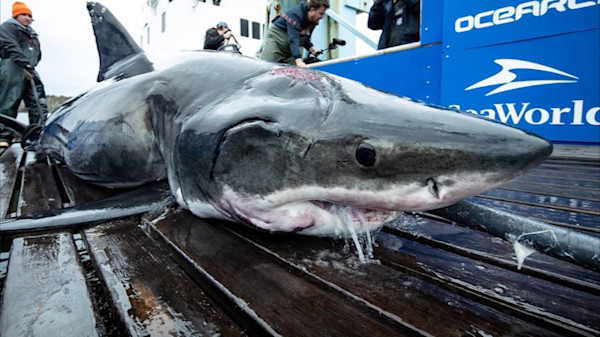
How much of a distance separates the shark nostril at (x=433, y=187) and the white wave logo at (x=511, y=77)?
9.85 ft

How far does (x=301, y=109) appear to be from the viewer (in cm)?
95

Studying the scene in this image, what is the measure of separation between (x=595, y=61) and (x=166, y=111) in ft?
10.6

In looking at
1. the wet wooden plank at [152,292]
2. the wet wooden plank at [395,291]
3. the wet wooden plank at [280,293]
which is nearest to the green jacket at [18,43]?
the wet wooden plank at [152,292]

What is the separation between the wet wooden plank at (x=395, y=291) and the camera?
65 centimetres

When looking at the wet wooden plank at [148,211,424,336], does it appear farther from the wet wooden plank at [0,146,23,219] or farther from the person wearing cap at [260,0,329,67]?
the person wearing cap at [260,0,329,67]

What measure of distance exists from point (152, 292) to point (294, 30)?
401cm

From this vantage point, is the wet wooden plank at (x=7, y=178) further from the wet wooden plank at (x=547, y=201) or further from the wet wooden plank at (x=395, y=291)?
the wet wooden plank at (x=547, y=201)

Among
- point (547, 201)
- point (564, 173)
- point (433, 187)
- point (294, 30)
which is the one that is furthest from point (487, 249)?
point (294, 30)

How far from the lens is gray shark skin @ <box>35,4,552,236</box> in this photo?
0.74 m

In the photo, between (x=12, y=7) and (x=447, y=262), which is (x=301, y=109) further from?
(x=12, y=7)

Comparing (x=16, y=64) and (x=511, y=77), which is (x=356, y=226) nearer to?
(x=511, y=77)

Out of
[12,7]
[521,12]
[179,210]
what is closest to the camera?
[179,210]

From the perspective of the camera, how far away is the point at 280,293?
0.78 meters

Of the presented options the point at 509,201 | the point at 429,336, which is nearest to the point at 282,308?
the point at 429,336
